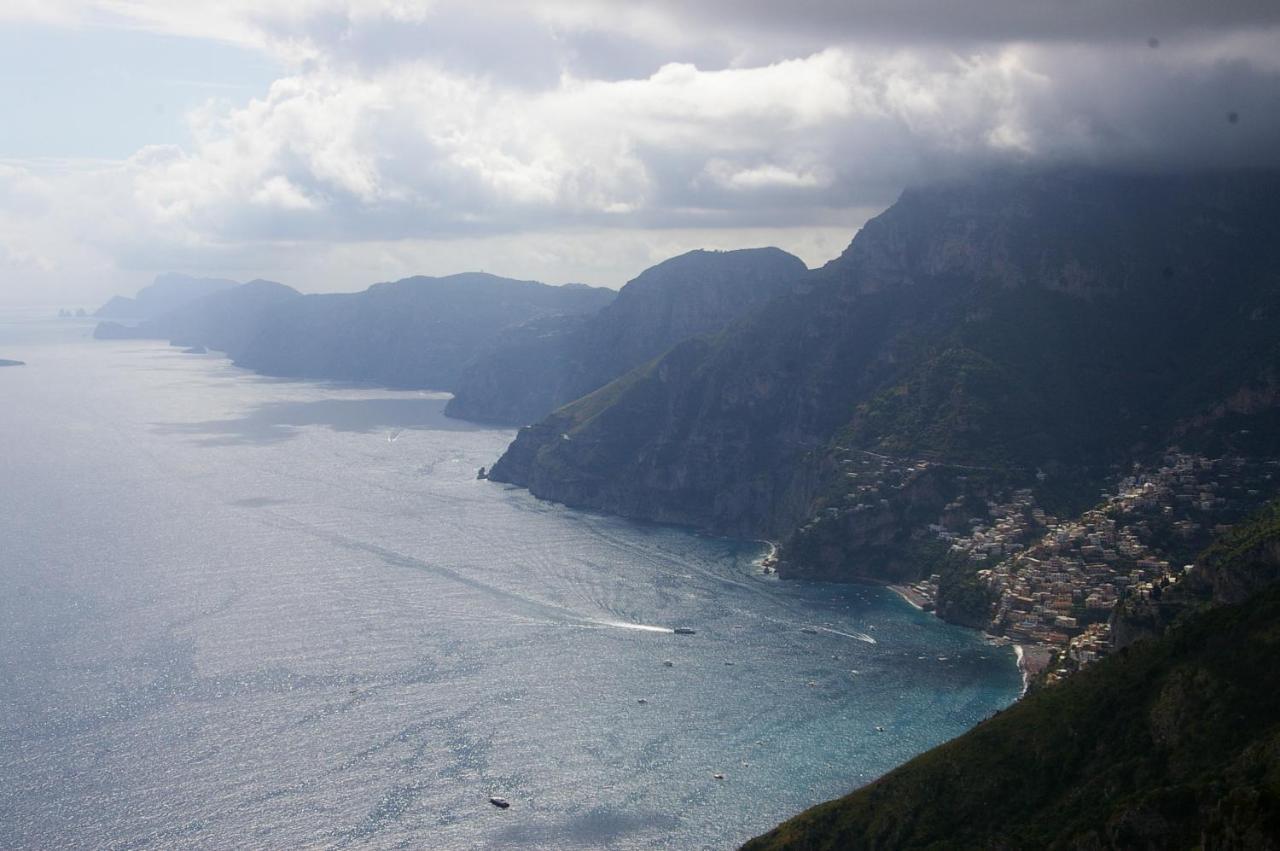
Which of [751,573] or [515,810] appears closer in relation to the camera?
[515,810]

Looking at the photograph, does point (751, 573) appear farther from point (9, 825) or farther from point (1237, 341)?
point (9, 825)

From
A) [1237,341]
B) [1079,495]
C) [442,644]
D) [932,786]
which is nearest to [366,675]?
[442,644]

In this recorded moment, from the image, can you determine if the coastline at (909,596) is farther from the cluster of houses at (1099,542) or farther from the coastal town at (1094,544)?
the cluster of houses at (1099,542)

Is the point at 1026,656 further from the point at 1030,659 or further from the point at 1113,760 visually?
the point at 1113,760

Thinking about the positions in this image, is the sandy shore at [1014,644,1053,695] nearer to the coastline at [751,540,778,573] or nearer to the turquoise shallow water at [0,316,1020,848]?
the turquoise shallow water at [0,316,1020,848]

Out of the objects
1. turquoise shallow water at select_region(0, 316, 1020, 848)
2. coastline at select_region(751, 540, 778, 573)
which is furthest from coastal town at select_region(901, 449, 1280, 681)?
coastline at select_region(751, 540, 778, 573)

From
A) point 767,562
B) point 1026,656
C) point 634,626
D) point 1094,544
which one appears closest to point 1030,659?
point 1026,656
